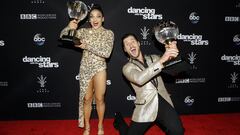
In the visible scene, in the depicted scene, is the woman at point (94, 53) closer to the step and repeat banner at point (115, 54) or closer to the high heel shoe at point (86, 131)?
the high heel shoe at point (86, 131)

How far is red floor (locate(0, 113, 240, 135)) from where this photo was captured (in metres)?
3.89

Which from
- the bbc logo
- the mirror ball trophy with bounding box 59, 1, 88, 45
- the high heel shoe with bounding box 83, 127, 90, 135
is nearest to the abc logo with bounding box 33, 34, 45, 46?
the bbc logo

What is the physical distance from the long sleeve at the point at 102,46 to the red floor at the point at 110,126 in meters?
1.30

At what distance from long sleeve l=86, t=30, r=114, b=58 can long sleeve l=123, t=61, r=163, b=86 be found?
18.4 inches

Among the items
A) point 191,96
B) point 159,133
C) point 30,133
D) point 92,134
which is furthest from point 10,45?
Answer: point 191,96

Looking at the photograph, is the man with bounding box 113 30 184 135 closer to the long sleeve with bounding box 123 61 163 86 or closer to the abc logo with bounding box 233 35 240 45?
the long sleeve with bounding box 123 61 163 86

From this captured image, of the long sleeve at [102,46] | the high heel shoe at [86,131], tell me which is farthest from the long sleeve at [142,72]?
the high heel shoe at [86,131]

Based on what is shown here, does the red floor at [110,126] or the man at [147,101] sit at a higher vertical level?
the man at [147,101]

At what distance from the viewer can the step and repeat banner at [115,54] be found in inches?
161

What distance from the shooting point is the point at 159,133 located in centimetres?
388

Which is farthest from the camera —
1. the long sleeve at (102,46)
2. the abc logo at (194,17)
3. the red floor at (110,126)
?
the abc logo at (194,17)

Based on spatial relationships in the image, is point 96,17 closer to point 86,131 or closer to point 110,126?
point 86,131

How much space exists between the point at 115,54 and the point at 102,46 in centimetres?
90

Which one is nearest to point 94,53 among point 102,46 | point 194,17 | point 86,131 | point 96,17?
point 102,46
